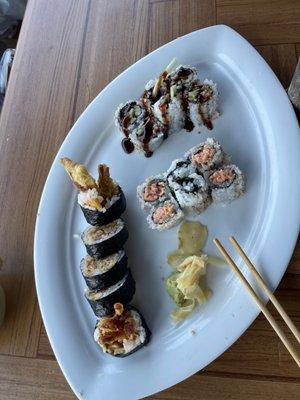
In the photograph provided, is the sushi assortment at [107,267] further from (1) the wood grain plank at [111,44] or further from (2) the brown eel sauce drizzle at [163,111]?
(1) the wood grain plank at [111,44]

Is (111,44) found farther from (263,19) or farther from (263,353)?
(263,353)

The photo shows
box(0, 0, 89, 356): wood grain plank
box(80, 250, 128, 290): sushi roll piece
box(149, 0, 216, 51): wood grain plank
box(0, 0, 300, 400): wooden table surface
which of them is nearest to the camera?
box(0, 0, 300, 400): wooden table surface

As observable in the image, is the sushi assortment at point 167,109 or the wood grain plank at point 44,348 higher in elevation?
the sushi assortment at point 167,109

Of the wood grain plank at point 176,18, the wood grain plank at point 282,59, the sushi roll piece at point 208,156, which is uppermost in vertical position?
the wood grain plank at point 176,18

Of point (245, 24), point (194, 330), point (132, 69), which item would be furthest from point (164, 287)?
point (245, 24)

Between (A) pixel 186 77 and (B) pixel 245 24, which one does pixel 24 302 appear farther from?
(B) pixel 245 24

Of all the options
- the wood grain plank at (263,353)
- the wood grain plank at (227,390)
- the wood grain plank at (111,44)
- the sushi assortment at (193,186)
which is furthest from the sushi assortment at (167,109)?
the wood grain plank at (227,390)

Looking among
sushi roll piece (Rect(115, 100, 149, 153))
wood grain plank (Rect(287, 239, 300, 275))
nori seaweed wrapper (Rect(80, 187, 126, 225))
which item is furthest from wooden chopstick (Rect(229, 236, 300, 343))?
sushi roll piece (Rect(115, 100, 149, 153))

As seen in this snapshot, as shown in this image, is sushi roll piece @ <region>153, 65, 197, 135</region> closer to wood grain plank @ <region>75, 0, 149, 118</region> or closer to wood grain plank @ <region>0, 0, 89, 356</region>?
wood grain plank @ <region>75, 0, 149, 118</region>

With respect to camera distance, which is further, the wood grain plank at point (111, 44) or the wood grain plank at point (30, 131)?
the wood grain plank at point (111, 44)
